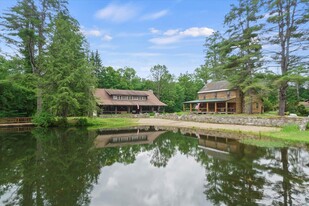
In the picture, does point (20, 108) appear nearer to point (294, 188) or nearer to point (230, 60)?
point (230, 60)

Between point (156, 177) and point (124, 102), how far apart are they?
34.7m

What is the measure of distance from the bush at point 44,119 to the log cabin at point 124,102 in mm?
13156

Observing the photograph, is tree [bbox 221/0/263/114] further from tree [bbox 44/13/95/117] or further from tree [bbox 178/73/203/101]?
tree [bbox 178/73/203/101]

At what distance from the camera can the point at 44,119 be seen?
24.3 m

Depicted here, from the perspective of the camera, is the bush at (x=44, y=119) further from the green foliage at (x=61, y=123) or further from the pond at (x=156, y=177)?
the pond at (x=156, y=177)

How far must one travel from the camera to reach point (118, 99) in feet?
137

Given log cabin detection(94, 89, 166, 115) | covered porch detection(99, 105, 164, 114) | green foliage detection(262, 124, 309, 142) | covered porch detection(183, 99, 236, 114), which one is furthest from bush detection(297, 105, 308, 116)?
covered porch detection(99, 105, 164, 114)

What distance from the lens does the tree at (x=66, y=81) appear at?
22453mm

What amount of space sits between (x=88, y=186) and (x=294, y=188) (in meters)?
5.62

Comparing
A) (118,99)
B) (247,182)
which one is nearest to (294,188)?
(247,182)

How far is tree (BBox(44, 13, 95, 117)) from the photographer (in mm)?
22453

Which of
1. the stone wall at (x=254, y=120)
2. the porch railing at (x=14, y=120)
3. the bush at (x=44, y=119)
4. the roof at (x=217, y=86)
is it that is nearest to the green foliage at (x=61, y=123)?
the bush at (x=44, y=119)

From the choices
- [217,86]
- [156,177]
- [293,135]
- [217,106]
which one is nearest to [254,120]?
[293,135]

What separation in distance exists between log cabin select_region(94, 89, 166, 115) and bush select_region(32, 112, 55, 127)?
1316 centimetres
